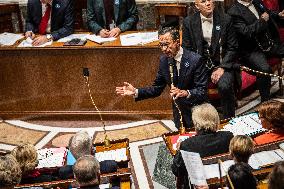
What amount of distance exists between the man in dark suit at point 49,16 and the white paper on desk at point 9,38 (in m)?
0.16

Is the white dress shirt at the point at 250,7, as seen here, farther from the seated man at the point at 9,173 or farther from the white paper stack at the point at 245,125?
the seated man at the point at 9,173

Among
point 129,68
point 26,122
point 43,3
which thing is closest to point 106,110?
point 129,68

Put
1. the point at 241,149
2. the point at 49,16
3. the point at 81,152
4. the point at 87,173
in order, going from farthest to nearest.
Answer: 1. the point at 49,16
2. the point at 81,152
3. the point at 241,149
4. the point at 87,173

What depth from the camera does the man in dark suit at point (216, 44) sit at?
604 cm

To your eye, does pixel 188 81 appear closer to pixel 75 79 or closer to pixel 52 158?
pixel 52 158

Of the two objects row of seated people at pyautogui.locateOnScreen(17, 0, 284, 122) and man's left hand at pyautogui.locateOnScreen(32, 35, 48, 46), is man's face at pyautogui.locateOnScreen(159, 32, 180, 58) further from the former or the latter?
man's left hand at pyautogui.locateOnScreen(32, 35, 48, 46)

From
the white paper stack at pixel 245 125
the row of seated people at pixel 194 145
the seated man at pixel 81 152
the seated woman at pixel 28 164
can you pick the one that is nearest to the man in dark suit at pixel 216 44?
the white paper stack at pixel 245 125

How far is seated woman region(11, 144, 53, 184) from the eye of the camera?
4180 mm

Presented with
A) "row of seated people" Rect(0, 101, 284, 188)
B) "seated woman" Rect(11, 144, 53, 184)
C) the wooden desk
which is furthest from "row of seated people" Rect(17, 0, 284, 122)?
"seated woman" Rect(11, 144, 53, 184)

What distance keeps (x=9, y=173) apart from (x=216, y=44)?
323 cm

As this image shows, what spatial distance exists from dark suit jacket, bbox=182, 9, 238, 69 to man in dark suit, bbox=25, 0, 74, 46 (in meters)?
1.89

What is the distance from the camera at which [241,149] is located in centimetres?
374

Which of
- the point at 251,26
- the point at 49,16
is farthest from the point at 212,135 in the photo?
the point at 49,16

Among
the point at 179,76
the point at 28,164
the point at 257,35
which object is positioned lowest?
the point at 28,164
